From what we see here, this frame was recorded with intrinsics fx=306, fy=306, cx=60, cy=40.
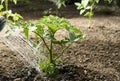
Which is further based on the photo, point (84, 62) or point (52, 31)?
point (84, 62)

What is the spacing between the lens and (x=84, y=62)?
7.23 ft

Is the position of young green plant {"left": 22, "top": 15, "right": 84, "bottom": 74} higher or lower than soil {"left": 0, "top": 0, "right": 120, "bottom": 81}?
higher

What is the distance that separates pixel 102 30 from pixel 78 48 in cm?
62

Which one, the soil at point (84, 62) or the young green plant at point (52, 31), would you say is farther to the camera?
the soil at point (84, 62)

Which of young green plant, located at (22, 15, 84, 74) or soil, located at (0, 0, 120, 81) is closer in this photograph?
young green plant, located at (22, 15, 84, 74)

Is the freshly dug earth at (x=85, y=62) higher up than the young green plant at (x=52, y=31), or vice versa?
the young green plant at (x=52, y=31)

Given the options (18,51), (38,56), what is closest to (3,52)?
(18,51)

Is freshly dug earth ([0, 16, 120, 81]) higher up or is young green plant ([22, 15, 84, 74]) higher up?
young green plant ([22, 15, 84, 74])

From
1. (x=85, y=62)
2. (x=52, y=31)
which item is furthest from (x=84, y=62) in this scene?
(x=52, y=31)

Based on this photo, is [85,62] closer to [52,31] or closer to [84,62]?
[84,62]

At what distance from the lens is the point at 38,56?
2.12 m

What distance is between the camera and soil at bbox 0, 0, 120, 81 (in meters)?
1.96

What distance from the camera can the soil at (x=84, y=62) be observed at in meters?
1.96

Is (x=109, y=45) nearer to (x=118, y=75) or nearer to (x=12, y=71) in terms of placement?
(x=118, y=75)
